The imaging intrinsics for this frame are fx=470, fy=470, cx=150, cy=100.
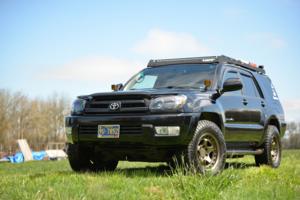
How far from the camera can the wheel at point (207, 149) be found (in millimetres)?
6027

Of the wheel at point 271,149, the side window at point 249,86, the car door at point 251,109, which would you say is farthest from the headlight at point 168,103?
the wheel at point 271,149

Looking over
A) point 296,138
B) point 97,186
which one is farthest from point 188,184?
point 296,138

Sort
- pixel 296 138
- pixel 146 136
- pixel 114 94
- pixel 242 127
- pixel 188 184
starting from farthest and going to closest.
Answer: pixel 296 138 → pixel 242 127 → pixel 114 94 → pixel 146 136 → pixel 188 184

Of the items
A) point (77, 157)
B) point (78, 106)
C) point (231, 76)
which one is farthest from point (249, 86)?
point (77, 157)

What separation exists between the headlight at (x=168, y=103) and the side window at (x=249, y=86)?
2.44 m

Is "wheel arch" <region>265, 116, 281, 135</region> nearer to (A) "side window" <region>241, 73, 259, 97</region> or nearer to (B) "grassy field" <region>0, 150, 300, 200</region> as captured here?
(A) "side window" <region>241, 73, 259, 97</region>

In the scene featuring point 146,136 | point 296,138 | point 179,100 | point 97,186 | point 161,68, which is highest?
point 161,68

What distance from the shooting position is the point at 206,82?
684 centimetres

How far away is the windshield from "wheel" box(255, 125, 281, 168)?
207 centimetres

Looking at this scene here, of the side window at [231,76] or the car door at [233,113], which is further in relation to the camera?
the side window at [231,76]

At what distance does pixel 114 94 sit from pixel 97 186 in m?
2.00

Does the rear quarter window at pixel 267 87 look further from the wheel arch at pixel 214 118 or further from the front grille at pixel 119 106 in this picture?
the front grille at pixel 119 106

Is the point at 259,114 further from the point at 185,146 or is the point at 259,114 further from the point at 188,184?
the point at 188,184

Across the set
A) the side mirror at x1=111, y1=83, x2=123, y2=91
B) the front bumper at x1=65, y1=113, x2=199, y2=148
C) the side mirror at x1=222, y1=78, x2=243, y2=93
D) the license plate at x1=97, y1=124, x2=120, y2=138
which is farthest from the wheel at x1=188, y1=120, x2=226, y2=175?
the side mirror at x1=111, y1=83, x2=123, y2=91
